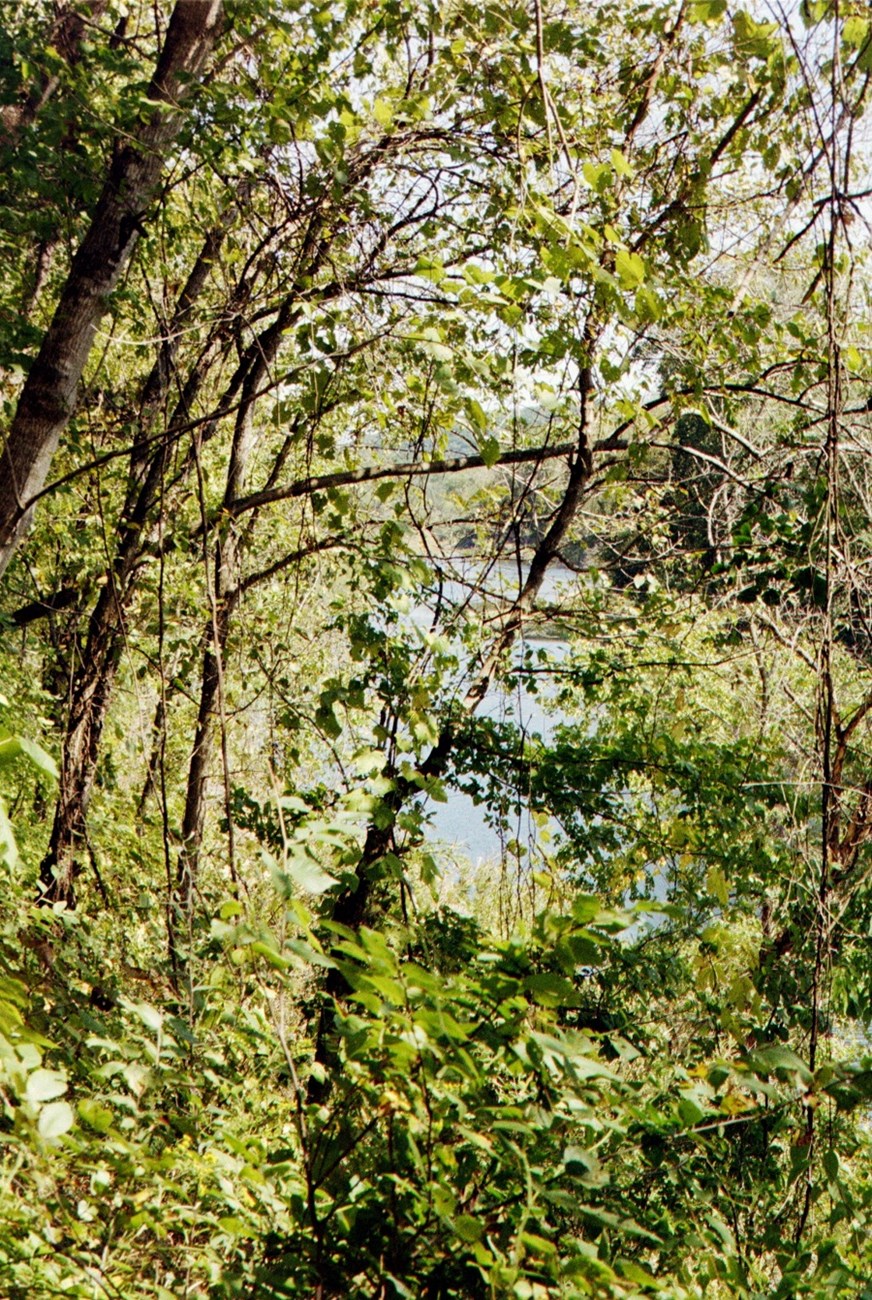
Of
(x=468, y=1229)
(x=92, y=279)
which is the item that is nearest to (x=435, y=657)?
(x=468, y=1229)

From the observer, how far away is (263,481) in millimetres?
7660

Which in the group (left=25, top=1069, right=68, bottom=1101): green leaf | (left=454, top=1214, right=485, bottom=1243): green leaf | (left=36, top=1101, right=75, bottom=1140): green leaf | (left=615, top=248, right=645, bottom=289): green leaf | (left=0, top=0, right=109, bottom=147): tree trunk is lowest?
(left=454, top=1214, right=485, bottom=1243): green leaf

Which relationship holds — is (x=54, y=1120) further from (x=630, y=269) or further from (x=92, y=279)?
(x=92, y=279)

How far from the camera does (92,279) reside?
3215 mm

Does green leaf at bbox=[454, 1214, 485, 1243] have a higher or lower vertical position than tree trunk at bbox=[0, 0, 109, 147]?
lower

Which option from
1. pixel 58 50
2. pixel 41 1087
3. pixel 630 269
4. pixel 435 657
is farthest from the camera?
pixel 58 50

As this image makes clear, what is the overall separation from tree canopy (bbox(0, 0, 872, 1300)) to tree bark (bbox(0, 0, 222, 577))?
0.02 metres

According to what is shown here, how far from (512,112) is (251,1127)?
3614mm

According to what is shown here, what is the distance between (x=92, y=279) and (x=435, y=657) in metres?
1.97

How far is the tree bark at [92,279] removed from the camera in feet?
10.4

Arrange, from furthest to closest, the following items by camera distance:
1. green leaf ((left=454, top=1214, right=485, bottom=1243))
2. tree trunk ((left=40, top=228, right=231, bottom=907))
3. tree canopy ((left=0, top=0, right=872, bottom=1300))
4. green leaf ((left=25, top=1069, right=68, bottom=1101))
→ tree trunk ((left=40, top=228, right=231, bottom=907))
tree canopy ((left=0, top=0, right=872, bottom=1300))
green leaf ((left=454, top=1214, right=485, bottom=1243))
green leaf ((left=25, top=1069, right=68, bottom=1101))

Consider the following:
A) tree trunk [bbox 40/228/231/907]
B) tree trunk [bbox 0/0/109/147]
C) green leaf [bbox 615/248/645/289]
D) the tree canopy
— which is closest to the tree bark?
the tree canopy

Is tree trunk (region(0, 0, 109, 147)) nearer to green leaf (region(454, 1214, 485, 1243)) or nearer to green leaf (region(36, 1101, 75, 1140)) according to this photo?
green leaf (region(36, 1101, 75, 1140))

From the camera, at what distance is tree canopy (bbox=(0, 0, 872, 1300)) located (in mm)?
1440
